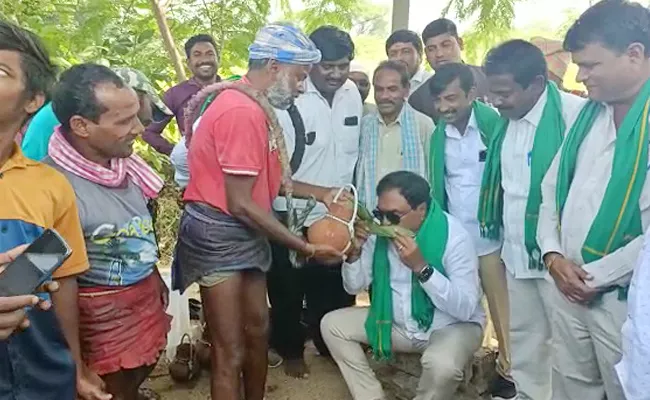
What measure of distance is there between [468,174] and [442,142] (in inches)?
8.7

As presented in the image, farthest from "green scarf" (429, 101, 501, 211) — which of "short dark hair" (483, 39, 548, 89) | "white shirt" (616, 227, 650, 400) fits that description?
"white shirt" (616, 227, 650, 400)

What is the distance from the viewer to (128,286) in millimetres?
2434

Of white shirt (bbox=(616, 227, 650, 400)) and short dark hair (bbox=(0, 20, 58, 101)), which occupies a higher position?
short dark hair (bbox=(0, 20, 58, 101))

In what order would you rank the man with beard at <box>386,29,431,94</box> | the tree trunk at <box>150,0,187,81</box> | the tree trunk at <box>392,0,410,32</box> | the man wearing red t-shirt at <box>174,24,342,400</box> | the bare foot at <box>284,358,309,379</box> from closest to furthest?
the man wearing red t-shirt at <box>174,24,342,400</box> → the bare foot at <box>284,358,309,379</box> → the man with beard at <box>386,29,431,94</box> → the tree trunk at <box>392,0,410,32</box> → the tree trunk at <box>150,0,187,81</box>

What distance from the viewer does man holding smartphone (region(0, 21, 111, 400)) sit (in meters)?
1.59

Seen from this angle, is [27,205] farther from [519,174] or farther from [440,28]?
[440,28]

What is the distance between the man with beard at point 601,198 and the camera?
237 centimetres

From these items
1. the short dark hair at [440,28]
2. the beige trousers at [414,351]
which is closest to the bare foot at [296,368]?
the beige trousers at [414,351]

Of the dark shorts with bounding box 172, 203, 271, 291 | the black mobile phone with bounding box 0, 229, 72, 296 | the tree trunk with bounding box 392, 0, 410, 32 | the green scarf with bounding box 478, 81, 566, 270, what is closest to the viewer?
the black mobile phone with bounding box 0, 229, 72, 296

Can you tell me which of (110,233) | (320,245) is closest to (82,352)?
(110,233)

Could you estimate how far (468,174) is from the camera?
146 inches

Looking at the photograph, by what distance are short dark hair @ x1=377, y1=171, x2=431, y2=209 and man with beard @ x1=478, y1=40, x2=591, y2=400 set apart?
36 cm

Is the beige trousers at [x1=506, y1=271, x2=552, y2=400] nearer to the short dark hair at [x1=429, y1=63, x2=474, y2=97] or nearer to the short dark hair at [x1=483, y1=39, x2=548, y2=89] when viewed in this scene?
the short dark hair at [x1=483, y1=39, x2=548, y2=89]

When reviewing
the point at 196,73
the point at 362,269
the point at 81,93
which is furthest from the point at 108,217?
the point at 196,73
